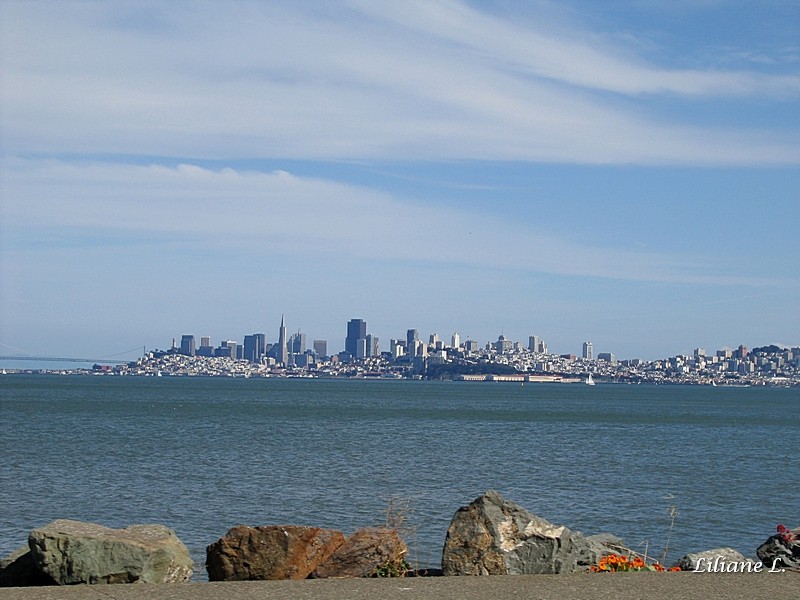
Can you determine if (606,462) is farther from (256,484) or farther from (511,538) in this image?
(511,538)

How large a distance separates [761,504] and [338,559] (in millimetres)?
23217

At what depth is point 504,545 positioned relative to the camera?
9.55m

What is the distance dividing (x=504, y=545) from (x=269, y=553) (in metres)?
2.06

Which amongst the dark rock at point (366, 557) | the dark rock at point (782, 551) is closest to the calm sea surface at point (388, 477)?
the dark rock at point (782, 551)

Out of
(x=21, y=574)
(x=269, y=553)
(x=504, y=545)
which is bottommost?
Result: (x=21, y=574)

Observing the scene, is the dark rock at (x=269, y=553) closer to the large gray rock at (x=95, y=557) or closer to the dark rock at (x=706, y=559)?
the large gray rock at (x=95, y=557)

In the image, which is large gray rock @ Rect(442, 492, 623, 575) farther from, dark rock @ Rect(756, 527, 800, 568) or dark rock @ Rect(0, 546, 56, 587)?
dark rock @ Rect(0, 546, 56, 587)

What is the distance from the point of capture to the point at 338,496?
28.9m

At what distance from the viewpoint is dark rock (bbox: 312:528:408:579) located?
940cm

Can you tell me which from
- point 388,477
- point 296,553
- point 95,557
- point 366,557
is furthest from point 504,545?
point 388,477

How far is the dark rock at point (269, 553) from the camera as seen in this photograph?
9.58 meters

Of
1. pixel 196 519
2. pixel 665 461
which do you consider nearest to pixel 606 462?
pixel 665 461

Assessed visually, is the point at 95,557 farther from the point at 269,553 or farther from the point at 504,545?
the point at 504,545

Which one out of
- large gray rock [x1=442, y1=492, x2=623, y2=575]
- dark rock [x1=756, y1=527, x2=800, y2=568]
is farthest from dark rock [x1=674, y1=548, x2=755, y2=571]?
large gray rock [x1=442, y1=492, x2=623, y2=575]
